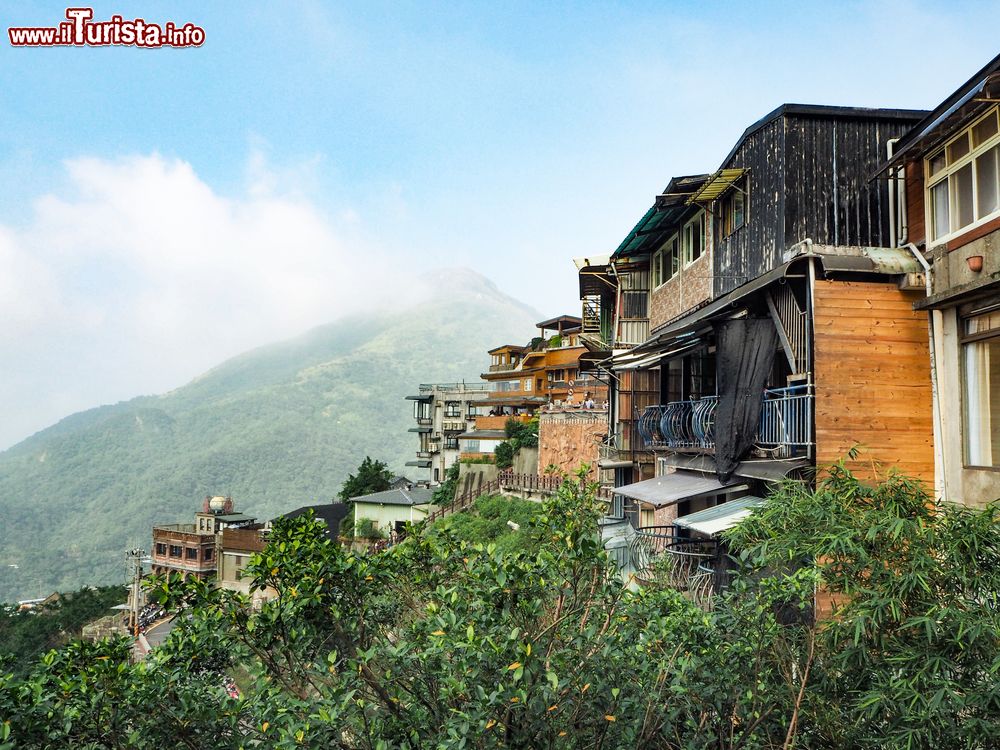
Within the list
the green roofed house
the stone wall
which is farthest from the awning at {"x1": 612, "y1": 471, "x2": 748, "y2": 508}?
the green roofed house

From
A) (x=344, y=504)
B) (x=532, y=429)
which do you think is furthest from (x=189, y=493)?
(x=532, y=429)

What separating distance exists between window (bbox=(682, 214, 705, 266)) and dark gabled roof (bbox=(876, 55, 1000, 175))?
5142mm

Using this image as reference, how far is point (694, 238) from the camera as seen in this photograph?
51.1 feet


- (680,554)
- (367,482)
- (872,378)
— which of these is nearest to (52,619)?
(367,482)

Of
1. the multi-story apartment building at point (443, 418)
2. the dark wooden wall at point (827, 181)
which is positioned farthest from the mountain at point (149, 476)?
the dark wooden wall at point (827, 181)

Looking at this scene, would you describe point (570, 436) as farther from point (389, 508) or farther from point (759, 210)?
point (759, 210)

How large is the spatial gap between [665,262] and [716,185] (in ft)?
16.5

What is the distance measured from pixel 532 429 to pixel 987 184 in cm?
3265

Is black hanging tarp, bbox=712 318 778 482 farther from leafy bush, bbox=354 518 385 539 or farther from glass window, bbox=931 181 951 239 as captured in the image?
leafy bush, bbox=354 518 385 539

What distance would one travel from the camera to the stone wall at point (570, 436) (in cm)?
2920

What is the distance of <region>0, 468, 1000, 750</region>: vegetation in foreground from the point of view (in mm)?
4277

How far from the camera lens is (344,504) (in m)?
56.5

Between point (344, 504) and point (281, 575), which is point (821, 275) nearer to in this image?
point (281, 575)

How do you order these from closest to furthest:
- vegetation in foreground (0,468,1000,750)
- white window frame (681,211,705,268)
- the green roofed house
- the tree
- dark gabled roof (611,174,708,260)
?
vegetation in foreground (0,468,1000,750) → dark gabled roof (611,174,708,260) → white window frame (681,211,705,268) → the green roofed house → the tree
